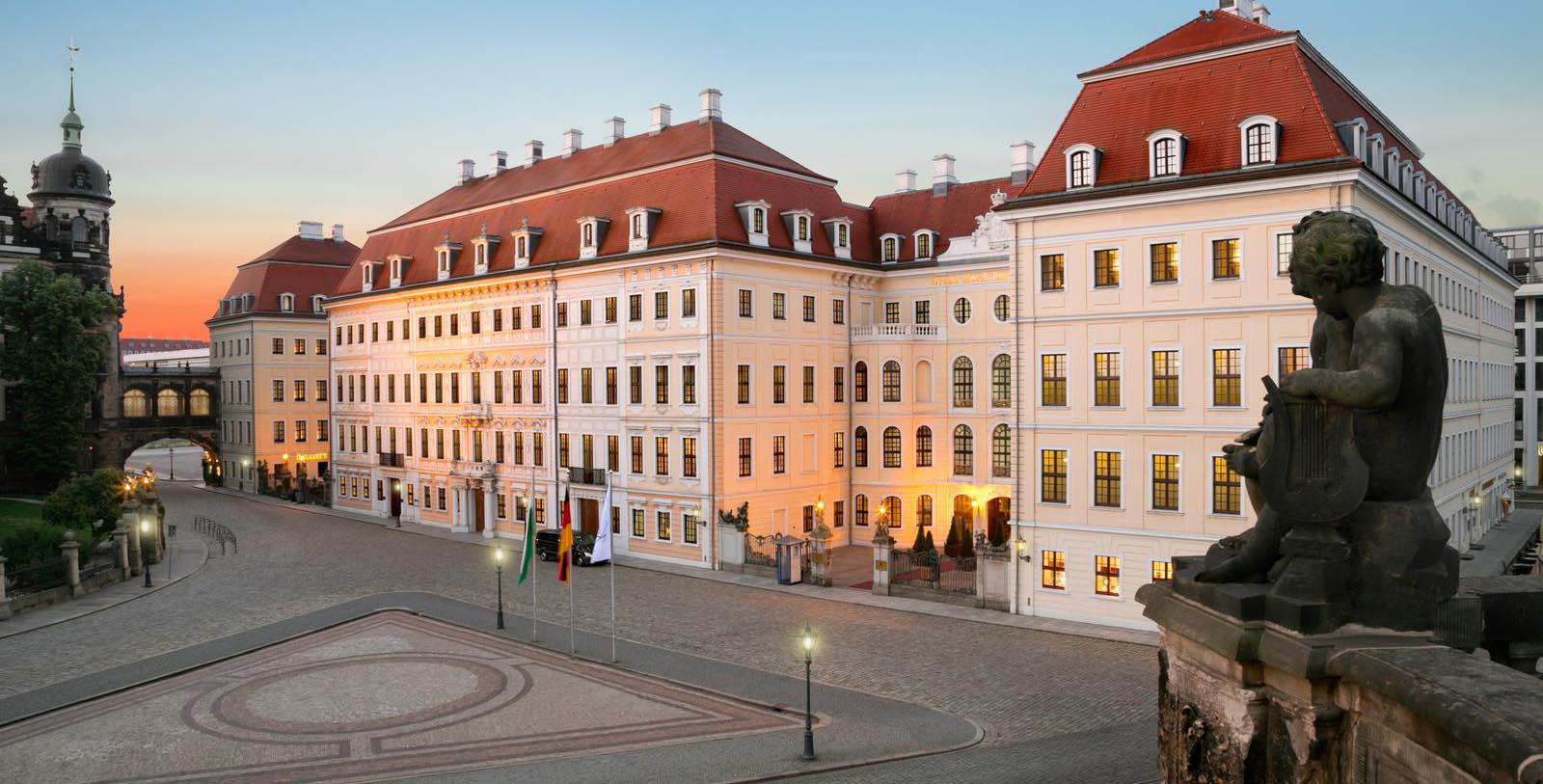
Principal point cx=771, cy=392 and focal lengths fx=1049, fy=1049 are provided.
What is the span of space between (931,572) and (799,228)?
1661cm

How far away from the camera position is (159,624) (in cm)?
3138

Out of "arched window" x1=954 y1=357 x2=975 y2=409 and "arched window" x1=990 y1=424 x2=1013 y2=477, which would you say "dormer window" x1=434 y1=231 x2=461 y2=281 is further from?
"arched window" x1=990 y1=424 x2=1013 y2=477

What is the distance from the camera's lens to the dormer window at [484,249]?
5191cm

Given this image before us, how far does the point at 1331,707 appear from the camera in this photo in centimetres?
587

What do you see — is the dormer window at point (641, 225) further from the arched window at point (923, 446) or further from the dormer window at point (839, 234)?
the arched window at point (923, 446)

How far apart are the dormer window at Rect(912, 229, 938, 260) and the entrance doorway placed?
1857 centimetres

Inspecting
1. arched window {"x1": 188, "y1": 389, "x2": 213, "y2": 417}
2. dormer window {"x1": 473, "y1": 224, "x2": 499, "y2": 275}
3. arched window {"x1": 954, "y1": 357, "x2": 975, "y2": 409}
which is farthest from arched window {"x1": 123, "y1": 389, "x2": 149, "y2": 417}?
arched window {"x1": 954, "y1": 357, "x2": 975, "y2": 409}

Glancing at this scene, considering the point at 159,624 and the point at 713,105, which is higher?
the point at 713,105

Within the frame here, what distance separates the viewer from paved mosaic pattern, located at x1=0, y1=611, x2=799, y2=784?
63.9ft

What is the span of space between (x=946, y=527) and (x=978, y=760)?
28.2m

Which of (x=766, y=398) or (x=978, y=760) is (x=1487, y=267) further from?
(x=978, y=760)

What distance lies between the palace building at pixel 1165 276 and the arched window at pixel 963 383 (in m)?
14.1

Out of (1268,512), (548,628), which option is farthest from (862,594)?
(1268,512)

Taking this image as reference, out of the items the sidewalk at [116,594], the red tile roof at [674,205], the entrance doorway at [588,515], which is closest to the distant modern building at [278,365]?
the red tile roof at [674,205]
